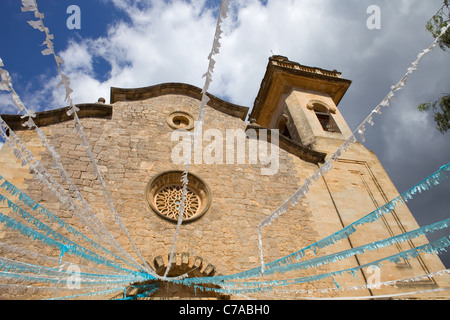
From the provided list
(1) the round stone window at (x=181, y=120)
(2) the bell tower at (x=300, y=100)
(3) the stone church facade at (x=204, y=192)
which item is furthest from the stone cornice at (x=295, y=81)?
(1) the round stone window at (x=181, y=120)

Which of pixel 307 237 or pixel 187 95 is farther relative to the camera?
pixel 187 95

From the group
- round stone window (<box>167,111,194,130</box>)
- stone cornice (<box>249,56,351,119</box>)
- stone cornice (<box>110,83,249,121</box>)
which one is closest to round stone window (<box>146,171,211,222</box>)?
round stone window (<box>167,111,194,130</box>)

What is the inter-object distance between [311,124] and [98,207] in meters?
7.70

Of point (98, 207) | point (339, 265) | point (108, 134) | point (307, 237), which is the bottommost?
point (339, 265)

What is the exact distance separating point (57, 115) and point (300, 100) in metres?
8.67

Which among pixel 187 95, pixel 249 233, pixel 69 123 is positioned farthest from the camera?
pixel 187 95

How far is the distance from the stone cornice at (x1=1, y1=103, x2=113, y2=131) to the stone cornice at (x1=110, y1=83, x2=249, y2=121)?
72 centimetres

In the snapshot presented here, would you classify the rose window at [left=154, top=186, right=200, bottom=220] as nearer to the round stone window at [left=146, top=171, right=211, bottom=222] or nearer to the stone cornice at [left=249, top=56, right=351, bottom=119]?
the round stone window at [left=146, top=171, right=211, bottom=222]

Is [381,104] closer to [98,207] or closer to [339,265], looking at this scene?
[339,265]

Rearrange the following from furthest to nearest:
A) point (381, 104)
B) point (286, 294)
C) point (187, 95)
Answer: point (187, 95) < point (286, 294) < point (381, 104)

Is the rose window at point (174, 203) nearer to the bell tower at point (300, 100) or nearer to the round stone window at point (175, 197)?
the round stone window at point (175, 197)

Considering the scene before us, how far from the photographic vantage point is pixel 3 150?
621cm

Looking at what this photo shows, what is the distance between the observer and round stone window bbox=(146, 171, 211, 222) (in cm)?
662

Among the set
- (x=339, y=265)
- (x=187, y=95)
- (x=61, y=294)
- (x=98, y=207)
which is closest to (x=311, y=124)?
(x=187, y=95)
